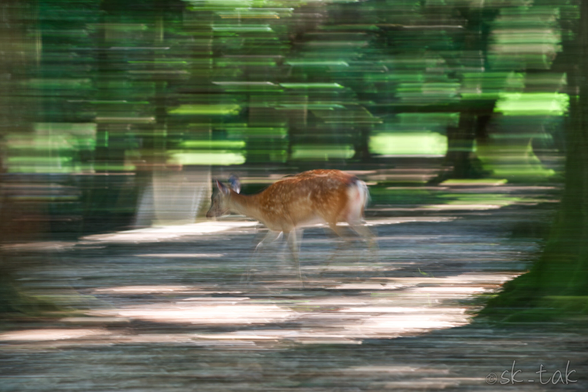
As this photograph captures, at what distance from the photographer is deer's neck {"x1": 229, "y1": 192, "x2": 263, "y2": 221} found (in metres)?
7.57

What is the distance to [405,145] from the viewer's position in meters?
19.1

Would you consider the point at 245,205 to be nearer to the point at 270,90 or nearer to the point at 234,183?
the point at 234,183

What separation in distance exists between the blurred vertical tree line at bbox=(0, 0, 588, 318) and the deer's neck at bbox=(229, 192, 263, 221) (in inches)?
164

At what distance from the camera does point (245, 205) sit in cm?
768

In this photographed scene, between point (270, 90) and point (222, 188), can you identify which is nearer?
point (222, 188)

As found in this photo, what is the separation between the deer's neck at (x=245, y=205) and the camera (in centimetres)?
757

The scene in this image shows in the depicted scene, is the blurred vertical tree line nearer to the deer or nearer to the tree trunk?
the deer

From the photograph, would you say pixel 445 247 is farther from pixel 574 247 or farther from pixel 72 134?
pixel 72 134

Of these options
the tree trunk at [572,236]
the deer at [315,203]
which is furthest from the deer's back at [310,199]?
the tree trunk at [572,236]

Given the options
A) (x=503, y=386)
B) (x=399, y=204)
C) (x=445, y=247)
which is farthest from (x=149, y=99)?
(x=503, y=386)

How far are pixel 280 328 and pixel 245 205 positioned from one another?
247cm

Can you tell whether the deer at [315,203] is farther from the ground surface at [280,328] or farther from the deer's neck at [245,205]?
the ground surface at [280,328]

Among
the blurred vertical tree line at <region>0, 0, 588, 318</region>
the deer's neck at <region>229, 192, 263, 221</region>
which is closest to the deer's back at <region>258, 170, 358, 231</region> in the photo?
the deer's neck at <region>229, 192, 263, 221</region>

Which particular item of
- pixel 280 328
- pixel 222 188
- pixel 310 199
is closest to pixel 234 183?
pixel 222 188
